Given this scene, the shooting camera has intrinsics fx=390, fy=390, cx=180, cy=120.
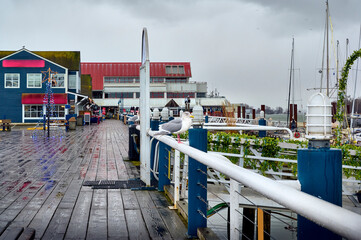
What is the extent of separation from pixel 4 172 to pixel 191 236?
217 inches

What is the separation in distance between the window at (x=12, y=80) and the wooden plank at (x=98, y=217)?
35.6 metres

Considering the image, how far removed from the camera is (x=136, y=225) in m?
3.97

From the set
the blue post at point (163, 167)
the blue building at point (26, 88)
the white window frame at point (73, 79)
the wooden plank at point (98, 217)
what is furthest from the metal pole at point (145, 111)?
the white window frame at point (73, 79)

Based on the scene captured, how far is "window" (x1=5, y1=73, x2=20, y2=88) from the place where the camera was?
37766 millimetres

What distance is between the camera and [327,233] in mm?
1646

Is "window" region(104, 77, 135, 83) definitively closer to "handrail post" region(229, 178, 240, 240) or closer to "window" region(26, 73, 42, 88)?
"window" region(26, 73, 42, 88)

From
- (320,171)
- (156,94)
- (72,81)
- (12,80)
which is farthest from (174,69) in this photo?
(320,171)

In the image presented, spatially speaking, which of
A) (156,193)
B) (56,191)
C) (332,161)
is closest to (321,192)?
(332,161)

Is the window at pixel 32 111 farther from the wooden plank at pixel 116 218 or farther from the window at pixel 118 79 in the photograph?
the wooden plank at pixel 116 218

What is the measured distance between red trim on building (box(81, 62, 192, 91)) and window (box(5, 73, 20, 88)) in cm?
3021

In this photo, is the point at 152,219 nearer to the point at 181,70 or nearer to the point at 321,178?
the point at 321,178

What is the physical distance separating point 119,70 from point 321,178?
228 feet

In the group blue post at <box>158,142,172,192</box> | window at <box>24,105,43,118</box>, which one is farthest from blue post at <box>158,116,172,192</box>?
window at <box>24,105,43,118</box>

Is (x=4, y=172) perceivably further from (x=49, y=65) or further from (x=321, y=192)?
(x=49, y=65)
